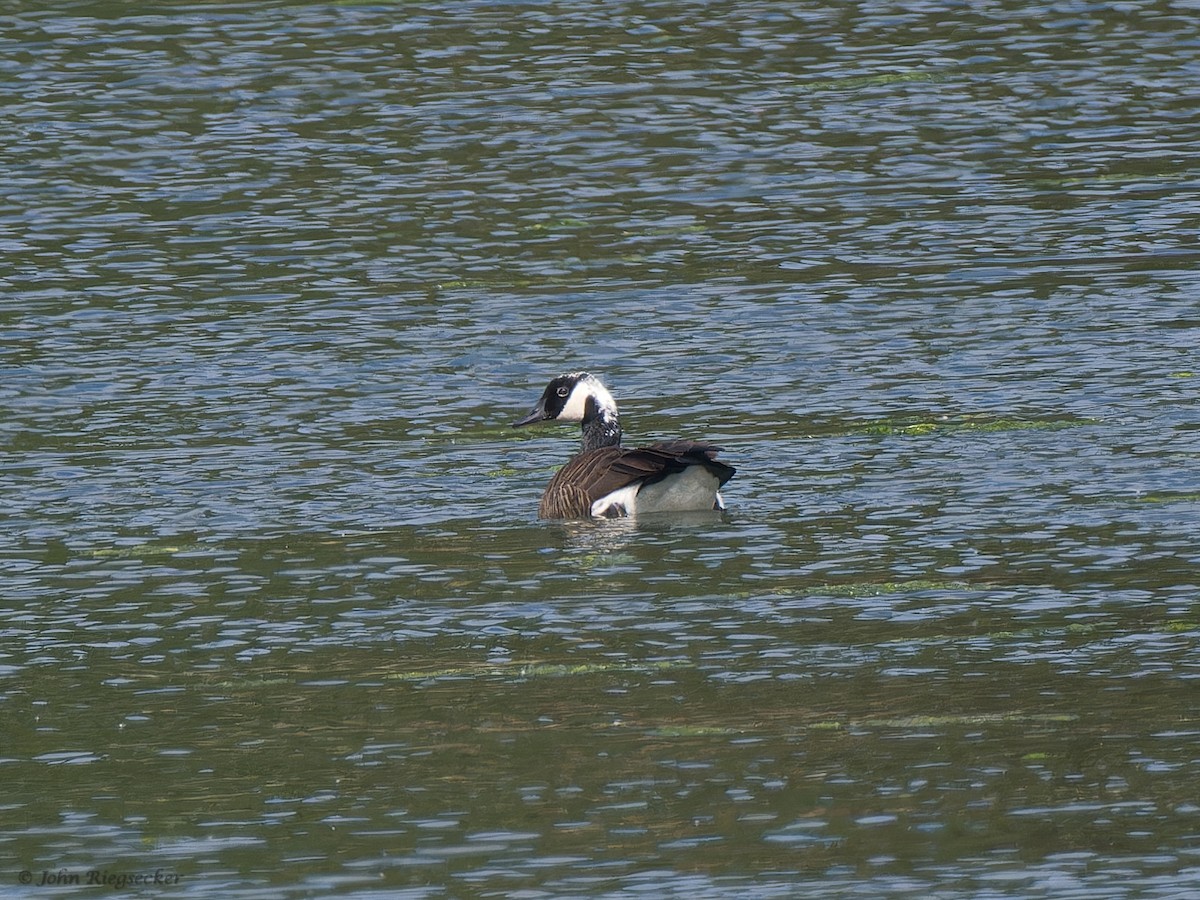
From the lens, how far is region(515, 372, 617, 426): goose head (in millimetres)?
18297

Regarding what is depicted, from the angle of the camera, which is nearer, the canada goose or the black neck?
the canada goose

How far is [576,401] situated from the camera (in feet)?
60.6

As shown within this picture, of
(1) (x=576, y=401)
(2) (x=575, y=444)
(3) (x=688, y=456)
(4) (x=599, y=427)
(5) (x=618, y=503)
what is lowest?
(2) (x=575, y=444)

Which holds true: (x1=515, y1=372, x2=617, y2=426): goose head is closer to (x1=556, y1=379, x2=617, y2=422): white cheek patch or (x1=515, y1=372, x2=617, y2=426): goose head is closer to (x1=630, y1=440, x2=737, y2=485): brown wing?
(x1=556, y1=379, x2=617, y2=422): white cheek patch

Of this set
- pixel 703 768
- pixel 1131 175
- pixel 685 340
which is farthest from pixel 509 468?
pixel 1131 175

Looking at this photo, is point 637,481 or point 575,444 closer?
point 637,481

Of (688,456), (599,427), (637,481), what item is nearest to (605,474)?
(637,481)

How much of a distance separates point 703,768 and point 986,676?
1901mm

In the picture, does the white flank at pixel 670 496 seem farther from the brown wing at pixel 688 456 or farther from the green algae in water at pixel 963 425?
the green algae in water at pixel 963 425

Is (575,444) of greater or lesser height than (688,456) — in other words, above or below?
below

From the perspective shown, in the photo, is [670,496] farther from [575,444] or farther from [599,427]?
[575,444]

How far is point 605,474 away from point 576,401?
152 centimetres

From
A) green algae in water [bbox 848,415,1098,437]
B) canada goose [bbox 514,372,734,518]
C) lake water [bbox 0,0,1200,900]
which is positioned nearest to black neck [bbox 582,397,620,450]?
canada goose [bbox 514,372,734,518]

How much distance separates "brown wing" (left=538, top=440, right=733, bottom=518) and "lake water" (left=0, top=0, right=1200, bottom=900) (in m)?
0.33
